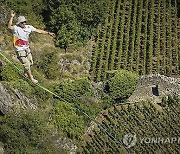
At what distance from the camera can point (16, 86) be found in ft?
75.2

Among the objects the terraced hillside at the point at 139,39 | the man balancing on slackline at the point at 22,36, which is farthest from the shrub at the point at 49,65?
the man balancing on slackline at the point at 22,36

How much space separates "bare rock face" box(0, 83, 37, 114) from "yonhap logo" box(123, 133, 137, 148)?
427 centimetres

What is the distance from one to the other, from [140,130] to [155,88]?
2.57m

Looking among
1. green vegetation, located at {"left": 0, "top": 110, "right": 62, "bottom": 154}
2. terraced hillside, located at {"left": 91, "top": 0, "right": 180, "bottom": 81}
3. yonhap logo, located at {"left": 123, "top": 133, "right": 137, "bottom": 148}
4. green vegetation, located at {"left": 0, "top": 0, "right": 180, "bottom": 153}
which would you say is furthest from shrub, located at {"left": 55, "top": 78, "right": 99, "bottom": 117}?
green vegetation, located at {"left": 0, "top": 110, "right": 62, "bottom": 154}

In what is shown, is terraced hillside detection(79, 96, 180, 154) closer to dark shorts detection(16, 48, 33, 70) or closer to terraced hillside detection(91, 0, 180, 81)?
terraced hillside detection(91, 0, 180, 81)

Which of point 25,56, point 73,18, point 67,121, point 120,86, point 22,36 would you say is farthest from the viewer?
point 73,18

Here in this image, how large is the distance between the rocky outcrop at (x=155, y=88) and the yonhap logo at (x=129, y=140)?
7.33 ft

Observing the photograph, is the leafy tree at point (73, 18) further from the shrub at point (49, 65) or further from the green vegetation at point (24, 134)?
the green vegetation at point (24, 134)

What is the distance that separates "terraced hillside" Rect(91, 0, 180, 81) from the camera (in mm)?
26734

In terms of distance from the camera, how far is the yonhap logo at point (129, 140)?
23.1 metres

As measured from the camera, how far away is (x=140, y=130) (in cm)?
2391

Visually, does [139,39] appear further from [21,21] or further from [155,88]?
[21,21]

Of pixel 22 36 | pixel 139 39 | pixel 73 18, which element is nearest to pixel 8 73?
pixel 73 18

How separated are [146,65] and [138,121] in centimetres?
371
